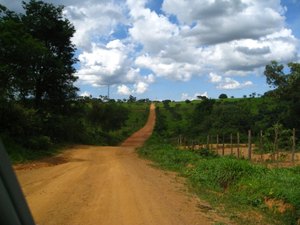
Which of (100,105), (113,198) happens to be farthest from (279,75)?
(113,198)

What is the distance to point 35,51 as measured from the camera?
2198 cm

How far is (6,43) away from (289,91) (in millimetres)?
26536

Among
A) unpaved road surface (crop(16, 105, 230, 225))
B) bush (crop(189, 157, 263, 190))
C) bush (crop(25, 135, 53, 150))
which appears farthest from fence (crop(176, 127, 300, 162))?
bush (crop(25, 135, 53, 150))

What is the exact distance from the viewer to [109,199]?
9422 millimetres

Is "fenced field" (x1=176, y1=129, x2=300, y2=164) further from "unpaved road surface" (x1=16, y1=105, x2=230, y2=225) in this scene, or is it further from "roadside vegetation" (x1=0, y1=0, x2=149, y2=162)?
"roadside vegetation" (x1=0, y1=0, x2=149, y2=162)

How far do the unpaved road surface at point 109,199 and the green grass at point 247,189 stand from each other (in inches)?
24.8

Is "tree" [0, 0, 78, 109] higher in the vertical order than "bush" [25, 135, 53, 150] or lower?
higher

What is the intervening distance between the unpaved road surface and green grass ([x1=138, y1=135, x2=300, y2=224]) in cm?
63

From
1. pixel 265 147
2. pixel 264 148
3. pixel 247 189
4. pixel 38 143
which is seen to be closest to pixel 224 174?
pixel 247 189

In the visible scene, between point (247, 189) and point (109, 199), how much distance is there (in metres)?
4.04

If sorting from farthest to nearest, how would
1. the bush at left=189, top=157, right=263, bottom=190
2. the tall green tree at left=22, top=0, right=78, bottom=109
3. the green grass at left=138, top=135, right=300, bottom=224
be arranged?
the tall green tree at left=22, top=0, right=78, bottom=109
the bush at left=189, top=157, right=263, bottom=190
the green grass at left=138, top=135, right=300, bottom=224

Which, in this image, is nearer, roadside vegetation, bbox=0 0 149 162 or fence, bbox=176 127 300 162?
fence, bbox=176 127 300 162

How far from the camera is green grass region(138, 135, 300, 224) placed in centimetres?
955

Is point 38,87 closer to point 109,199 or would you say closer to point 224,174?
point 224,174
